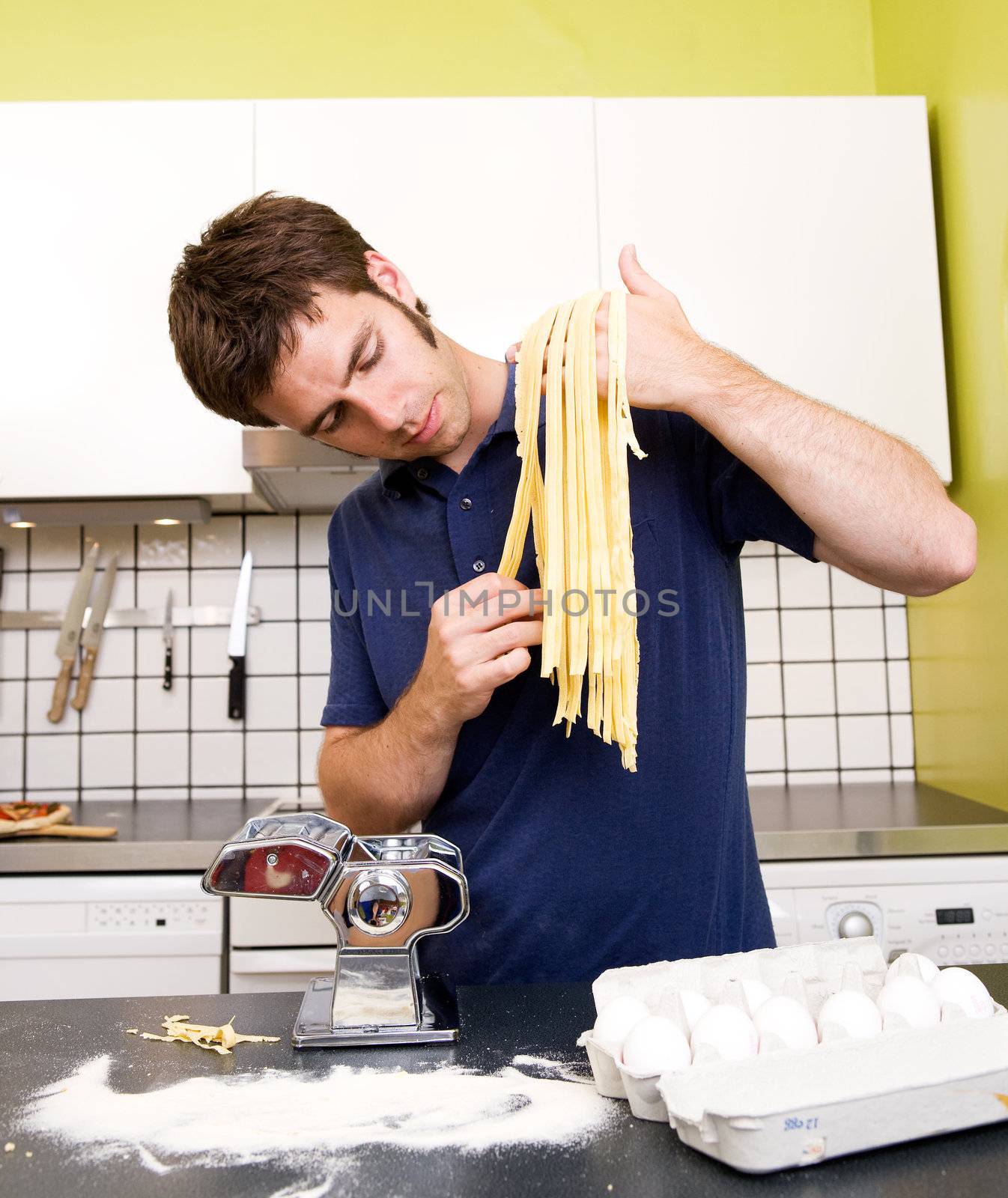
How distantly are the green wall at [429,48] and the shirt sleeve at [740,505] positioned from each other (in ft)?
5.38

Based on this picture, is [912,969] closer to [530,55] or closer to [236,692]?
[236,692]

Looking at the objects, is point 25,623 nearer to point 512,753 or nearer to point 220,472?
point 220,472

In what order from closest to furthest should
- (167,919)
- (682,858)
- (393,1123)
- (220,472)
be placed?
(393,1123), (682,858), (167,919), (220,472)

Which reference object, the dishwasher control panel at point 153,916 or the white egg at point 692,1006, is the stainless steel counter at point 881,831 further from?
the white egg at point 692,1006

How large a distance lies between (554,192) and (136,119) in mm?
873

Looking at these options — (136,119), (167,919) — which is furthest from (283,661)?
(136,119)

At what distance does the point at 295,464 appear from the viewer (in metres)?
2.00

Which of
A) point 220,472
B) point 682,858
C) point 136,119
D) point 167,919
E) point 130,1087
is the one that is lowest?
point 167,919

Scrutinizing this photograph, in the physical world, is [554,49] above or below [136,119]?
above

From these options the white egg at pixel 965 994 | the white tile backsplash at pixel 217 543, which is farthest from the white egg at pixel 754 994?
the white tile backsplash at pixel 217 543

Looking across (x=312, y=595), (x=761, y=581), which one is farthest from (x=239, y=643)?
(x=761, y=581)

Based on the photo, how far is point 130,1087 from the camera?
78cm

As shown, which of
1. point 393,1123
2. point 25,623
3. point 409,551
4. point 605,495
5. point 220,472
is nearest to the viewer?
point 393,1123

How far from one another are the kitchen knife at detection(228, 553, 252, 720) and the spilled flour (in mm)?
1641
